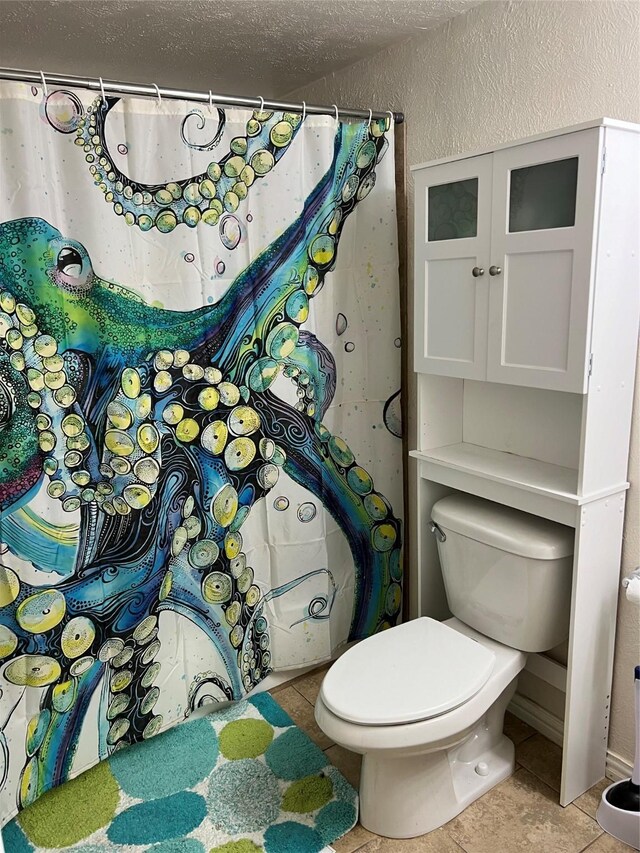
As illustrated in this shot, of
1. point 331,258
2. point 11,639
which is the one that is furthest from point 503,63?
point 11,639

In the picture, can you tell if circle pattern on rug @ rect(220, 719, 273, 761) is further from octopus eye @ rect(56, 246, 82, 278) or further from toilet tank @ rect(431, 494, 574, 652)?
octopus eye @ rect(56, 246, 82, 278)

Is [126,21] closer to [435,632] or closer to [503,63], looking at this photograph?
[503,63]

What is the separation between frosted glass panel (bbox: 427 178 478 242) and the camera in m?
1.62

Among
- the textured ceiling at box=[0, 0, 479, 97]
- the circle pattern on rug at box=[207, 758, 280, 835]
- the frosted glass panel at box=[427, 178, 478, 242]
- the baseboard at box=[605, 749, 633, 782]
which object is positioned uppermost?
the textured ceiling at box=[0, 0, 479, 97]

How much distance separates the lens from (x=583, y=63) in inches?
59.7

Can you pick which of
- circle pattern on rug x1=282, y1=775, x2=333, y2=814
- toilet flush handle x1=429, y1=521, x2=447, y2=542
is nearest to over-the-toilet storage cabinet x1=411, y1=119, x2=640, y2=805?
toilet flush handle x1=429, y1=521, x2=447, y2=542

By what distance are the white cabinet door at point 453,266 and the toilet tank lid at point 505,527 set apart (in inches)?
15.3

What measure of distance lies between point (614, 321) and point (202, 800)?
160 centimetres

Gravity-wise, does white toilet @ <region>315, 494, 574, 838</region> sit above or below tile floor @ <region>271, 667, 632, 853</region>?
above

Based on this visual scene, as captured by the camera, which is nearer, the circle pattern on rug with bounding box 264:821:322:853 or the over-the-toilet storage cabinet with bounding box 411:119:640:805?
the over-the-toilet storage cabinet with bounding box 411:119:640:805

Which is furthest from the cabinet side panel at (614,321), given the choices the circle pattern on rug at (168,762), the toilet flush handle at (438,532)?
the circle pattern on rug at (168,762)

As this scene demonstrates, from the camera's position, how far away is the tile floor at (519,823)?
5.12 ft

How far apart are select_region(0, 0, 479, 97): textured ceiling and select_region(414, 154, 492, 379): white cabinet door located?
477mm

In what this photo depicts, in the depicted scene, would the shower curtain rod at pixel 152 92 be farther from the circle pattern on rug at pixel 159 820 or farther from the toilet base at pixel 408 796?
the circle pattern on rug at pixel 159 820
